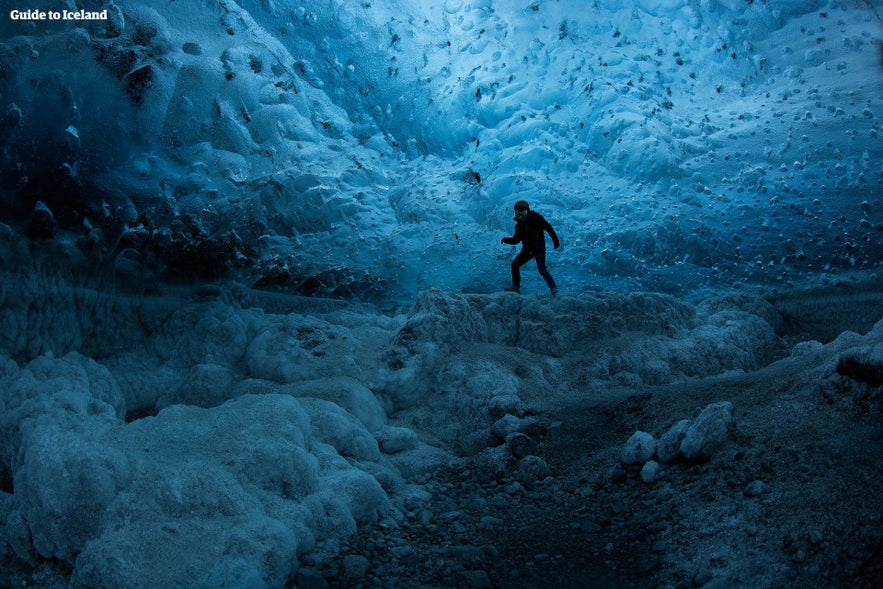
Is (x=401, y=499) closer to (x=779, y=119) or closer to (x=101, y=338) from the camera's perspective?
(x=101, y=338)

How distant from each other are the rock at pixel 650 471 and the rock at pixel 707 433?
15 centimetres

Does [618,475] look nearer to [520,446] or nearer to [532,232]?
[520,446]

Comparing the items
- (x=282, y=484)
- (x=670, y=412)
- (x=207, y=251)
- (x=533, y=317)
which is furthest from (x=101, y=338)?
(x=670, y=412)

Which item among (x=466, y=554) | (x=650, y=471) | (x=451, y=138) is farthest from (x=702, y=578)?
(x=451, y=138)

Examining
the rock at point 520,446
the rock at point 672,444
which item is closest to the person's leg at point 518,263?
the rock at point 520,446

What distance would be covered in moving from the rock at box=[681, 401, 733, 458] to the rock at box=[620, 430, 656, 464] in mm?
188

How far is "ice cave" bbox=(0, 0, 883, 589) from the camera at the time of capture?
2350mm

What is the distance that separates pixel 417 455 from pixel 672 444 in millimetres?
1464

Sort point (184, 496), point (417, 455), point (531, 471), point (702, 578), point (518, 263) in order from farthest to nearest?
point (518, 263), point (417, 455), point (531, 471), point (184, 496), point (702, 578)

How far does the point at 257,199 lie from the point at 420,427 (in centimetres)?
323

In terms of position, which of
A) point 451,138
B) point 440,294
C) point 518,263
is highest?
point 451,138

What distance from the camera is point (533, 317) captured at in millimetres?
4984

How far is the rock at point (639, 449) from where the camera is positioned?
289 cm

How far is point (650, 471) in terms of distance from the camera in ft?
9.13
